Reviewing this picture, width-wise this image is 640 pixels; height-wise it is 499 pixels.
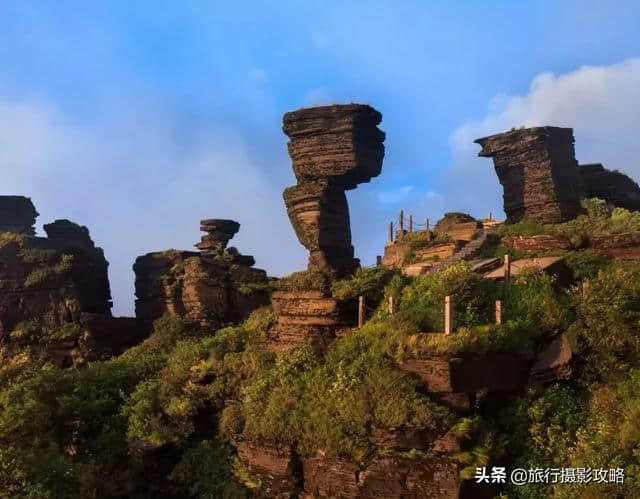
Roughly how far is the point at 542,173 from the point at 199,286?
19.9 m

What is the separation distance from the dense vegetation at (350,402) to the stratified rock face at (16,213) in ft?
91.2

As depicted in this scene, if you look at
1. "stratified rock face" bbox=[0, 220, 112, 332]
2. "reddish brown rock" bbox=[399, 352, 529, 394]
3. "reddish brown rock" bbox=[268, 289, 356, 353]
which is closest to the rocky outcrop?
"reddish brown rock" bbox=[399, 352, 529, 394]

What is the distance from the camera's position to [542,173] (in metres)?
28.0

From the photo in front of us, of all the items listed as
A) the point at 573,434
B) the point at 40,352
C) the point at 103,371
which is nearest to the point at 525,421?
the point at 573,434

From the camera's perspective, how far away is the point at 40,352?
26281 millimetres

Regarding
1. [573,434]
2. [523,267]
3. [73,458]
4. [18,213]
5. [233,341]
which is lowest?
[73,458]

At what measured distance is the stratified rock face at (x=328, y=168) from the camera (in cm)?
2500

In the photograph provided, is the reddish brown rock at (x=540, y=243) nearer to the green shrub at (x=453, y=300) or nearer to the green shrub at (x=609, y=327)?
the green shrub at (x=609, y=327)

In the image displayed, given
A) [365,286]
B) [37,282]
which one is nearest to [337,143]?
[365,286]

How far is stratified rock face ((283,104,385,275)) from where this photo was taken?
25000 millimetres

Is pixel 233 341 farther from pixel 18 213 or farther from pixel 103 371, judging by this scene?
pixel 18 213

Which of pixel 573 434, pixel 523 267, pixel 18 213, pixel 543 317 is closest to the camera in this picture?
pixel 573 434

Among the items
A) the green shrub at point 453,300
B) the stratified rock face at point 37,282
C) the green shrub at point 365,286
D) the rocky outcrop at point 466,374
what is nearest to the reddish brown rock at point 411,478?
the rocky outcrop at point 466,374

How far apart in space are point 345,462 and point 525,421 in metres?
4.86
